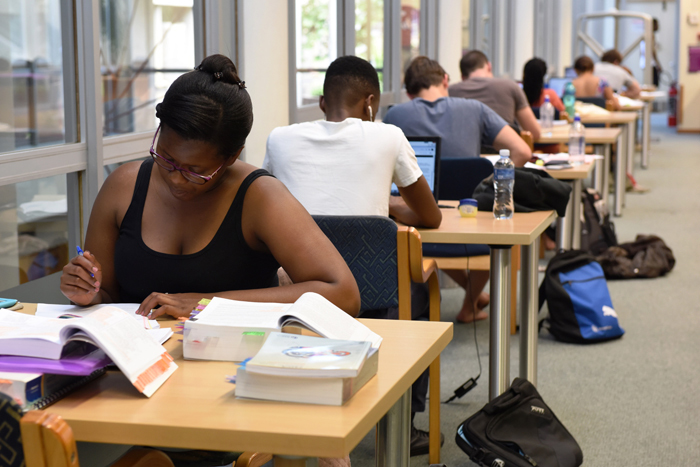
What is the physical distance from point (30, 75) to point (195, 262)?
1103 mm

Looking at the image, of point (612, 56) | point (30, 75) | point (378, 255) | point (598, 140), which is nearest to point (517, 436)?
point (378, 255)

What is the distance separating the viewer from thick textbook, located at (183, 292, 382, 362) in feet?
3.88

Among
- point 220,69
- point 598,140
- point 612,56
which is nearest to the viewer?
point 220,69

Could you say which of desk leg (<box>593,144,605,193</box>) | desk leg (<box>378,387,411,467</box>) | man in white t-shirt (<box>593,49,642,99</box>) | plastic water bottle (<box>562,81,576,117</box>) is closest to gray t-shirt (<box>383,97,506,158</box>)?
desk leg (<box>593,144,605,193</box>)

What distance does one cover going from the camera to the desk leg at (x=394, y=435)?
49.4 inches

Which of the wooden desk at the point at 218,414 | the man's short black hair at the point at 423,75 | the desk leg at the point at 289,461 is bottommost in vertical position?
the desk leg at the point at 289,461

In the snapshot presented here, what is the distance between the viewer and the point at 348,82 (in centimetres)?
263

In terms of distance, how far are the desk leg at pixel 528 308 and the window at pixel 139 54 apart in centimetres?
130

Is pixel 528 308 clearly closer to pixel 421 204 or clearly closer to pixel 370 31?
pixel 421 204

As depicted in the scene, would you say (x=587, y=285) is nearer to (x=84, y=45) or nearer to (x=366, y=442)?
(x=366, y=442)

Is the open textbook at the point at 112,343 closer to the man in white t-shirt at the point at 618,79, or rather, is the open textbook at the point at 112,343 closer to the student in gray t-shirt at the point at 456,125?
the student in gray t-shirt at the point at 456,125

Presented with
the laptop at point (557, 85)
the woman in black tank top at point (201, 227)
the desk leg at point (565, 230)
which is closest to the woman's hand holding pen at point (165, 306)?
the woman in black tank top at point (201, 227)

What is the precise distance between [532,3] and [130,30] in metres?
8.93

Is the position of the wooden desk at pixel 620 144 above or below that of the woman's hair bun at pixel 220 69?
below
